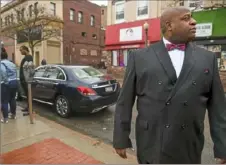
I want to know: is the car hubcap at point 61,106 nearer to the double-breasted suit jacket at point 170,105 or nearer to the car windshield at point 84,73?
the car windshield at point 84,73

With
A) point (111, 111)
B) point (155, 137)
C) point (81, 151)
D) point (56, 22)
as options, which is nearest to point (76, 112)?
point (111, 111)

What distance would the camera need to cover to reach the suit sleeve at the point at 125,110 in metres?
2.20

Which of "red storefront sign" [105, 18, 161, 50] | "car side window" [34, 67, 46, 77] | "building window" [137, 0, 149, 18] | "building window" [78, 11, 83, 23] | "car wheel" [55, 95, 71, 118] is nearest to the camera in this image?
"car wheel" [55, 95, 71, 118]

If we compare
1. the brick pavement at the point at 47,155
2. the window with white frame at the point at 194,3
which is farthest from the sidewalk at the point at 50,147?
the window with white frame at the point at 194,3

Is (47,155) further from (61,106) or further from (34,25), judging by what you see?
(34,25)

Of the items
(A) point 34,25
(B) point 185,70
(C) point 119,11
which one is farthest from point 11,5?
(B) point 185,70

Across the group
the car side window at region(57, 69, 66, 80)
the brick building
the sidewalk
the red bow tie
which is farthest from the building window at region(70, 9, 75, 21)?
the red bow tie

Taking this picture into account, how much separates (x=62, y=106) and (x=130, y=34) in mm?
12416

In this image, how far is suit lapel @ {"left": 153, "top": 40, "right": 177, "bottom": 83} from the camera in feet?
6.48

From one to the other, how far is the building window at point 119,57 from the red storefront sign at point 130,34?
1.38 ft

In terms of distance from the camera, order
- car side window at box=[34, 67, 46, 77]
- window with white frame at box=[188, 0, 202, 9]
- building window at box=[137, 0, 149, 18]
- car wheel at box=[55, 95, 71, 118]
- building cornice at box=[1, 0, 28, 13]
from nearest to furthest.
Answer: car wheel at box=[55, 95, 71, 118] → car side window at box=[34, 67, 46, 77] → window with white frame at box=[188, 0, 202, 9] → building window at box=[137, 0, 149, 18] → building cornice at box=[1, 0, 28, 13]

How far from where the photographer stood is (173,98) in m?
1.94

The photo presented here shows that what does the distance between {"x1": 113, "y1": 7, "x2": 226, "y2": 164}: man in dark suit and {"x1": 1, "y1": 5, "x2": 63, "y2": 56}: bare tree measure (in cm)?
2397

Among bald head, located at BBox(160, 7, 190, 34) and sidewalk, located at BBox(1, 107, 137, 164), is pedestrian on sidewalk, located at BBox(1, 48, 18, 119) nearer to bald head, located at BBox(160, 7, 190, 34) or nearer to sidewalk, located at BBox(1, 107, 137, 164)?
sidewalk, located at BBox(1, 107, 137, 164)
